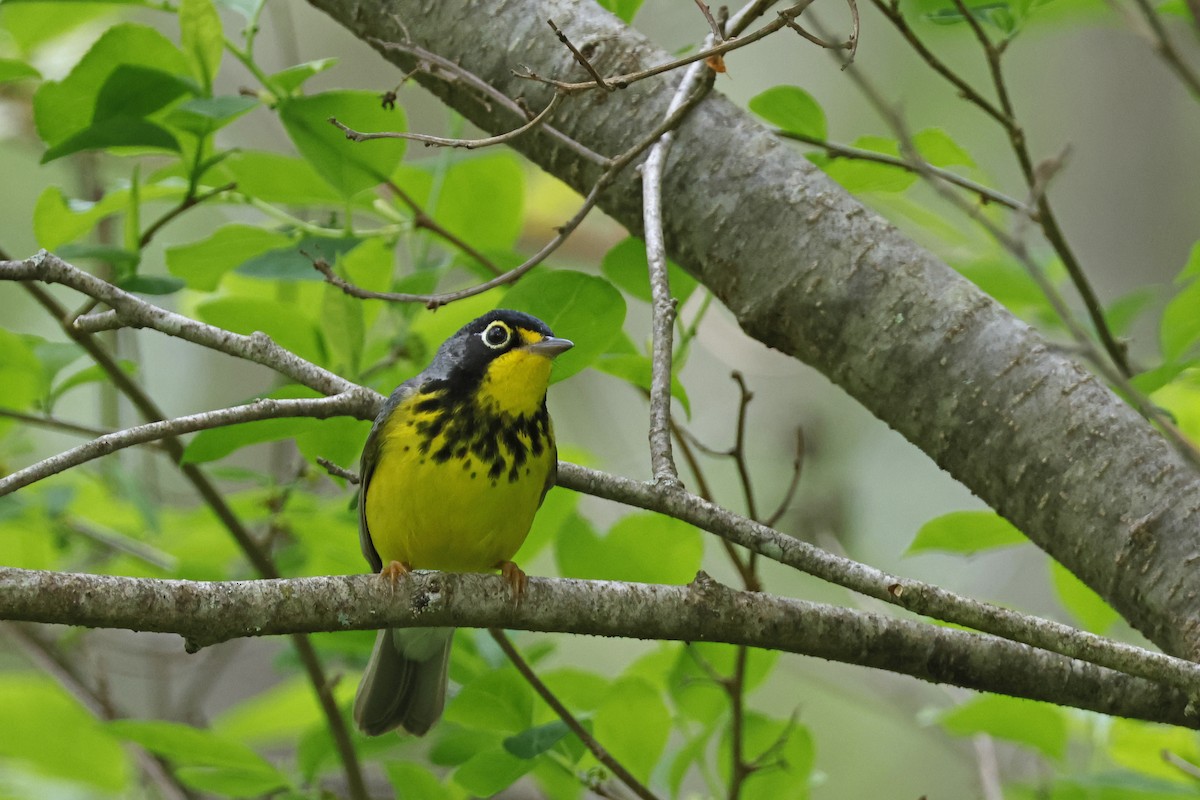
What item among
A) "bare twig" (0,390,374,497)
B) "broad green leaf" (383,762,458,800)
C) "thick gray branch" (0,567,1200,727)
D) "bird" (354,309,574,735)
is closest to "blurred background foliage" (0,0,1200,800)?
"broad green leaf" (383,762,458,800)

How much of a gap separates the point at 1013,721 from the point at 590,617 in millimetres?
1398

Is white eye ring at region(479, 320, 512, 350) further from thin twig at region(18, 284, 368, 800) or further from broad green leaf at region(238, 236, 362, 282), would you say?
thin twig at region(18, 284, 368, 800)

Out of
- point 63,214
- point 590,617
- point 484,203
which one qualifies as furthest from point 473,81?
point 590,617

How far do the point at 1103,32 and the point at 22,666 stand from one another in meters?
9.26

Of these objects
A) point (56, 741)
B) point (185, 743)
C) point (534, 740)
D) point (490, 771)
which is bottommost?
point (56, 741)

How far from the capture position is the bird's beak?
9.75 feet

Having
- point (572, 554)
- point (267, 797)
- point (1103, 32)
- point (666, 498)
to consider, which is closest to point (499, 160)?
point (572, 554)

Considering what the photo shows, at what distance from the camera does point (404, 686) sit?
387 cm

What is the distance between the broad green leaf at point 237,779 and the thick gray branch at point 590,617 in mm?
795

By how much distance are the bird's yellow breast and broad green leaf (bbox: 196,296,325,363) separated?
0.42m

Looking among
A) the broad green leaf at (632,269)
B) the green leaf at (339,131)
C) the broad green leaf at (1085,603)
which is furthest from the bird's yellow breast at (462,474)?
the broad green leaf at (1085,603)

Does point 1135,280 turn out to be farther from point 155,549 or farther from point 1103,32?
point 155,549

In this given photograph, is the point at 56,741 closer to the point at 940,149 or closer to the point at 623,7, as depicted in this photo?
the point at 623,7

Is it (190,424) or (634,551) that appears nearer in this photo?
(190,424)
